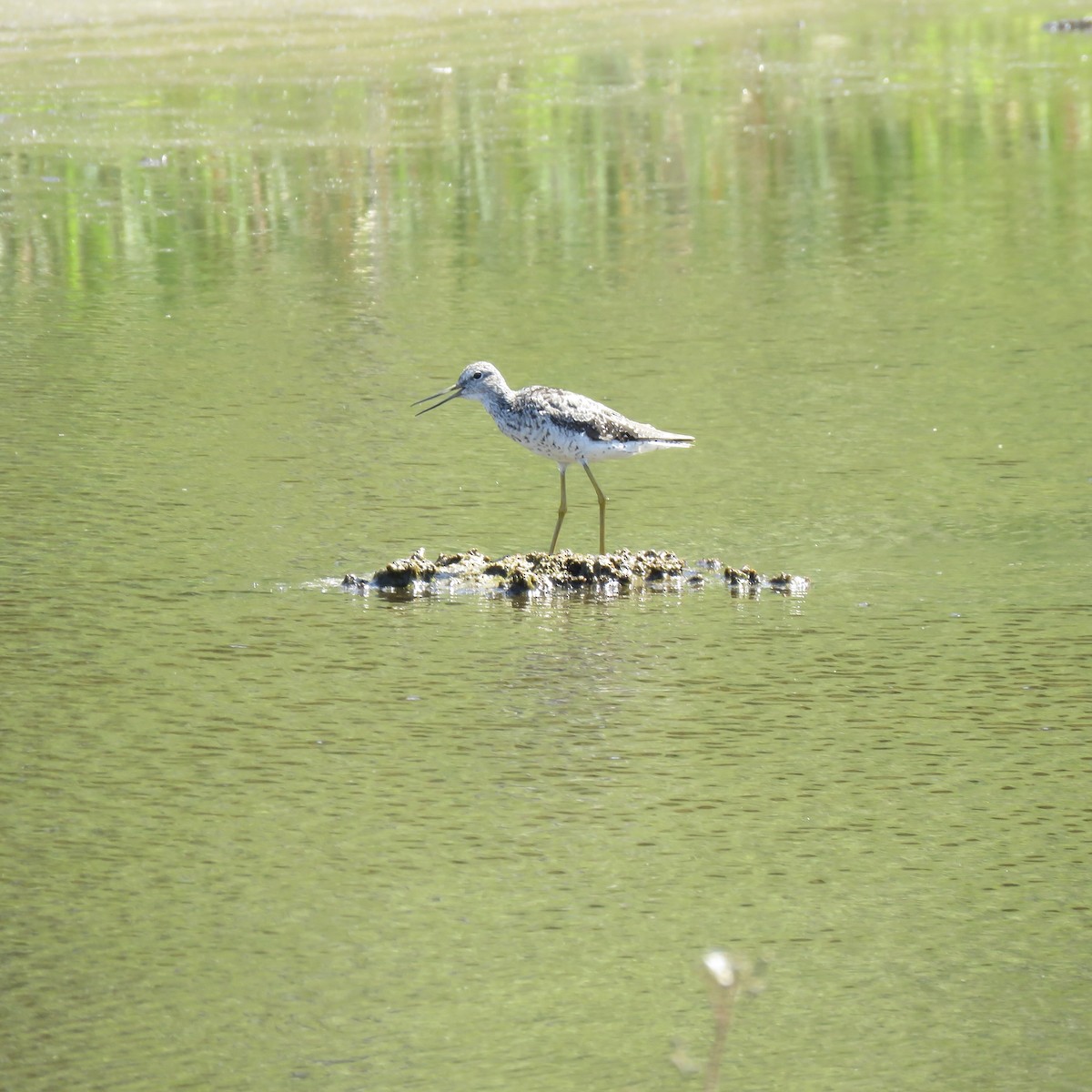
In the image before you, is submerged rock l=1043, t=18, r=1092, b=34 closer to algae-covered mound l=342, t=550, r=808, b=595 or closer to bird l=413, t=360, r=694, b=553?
bird l=413, t=360, r=694, b=553

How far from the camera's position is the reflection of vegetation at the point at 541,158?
14.1m

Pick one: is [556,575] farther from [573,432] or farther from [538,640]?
[573,432]

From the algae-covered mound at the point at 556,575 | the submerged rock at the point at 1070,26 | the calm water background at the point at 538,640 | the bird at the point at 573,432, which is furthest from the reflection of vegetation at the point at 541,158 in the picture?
the algae-covered mound at the point at 556,575

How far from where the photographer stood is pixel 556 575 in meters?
7.51

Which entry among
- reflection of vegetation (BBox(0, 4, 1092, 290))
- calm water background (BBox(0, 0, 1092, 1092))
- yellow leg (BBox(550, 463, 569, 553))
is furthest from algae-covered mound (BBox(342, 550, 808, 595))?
reflection of vegetation (BBox(0, 4, 1092, 290))

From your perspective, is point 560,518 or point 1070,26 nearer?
point 560,518

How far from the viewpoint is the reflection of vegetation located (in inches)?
555

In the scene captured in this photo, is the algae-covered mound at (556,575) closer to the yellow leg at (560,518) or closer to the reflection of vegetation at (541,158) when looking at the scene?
the yellow leg at (560,518)

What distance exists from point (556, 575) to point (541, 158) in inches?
387

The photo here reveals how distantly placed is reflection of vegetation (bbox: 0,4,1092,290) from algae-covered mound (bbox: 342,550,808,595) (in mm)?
6012

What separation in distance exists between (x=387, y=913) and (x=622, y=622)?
2.32 meters

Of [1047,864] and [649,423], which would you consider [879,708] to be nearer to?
[1047,864]

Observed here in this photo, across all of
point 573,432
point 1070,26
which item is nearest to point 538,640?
point 573,432

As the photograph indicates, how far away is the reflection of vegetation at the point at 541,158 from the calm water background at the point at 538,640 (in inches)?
4.3
